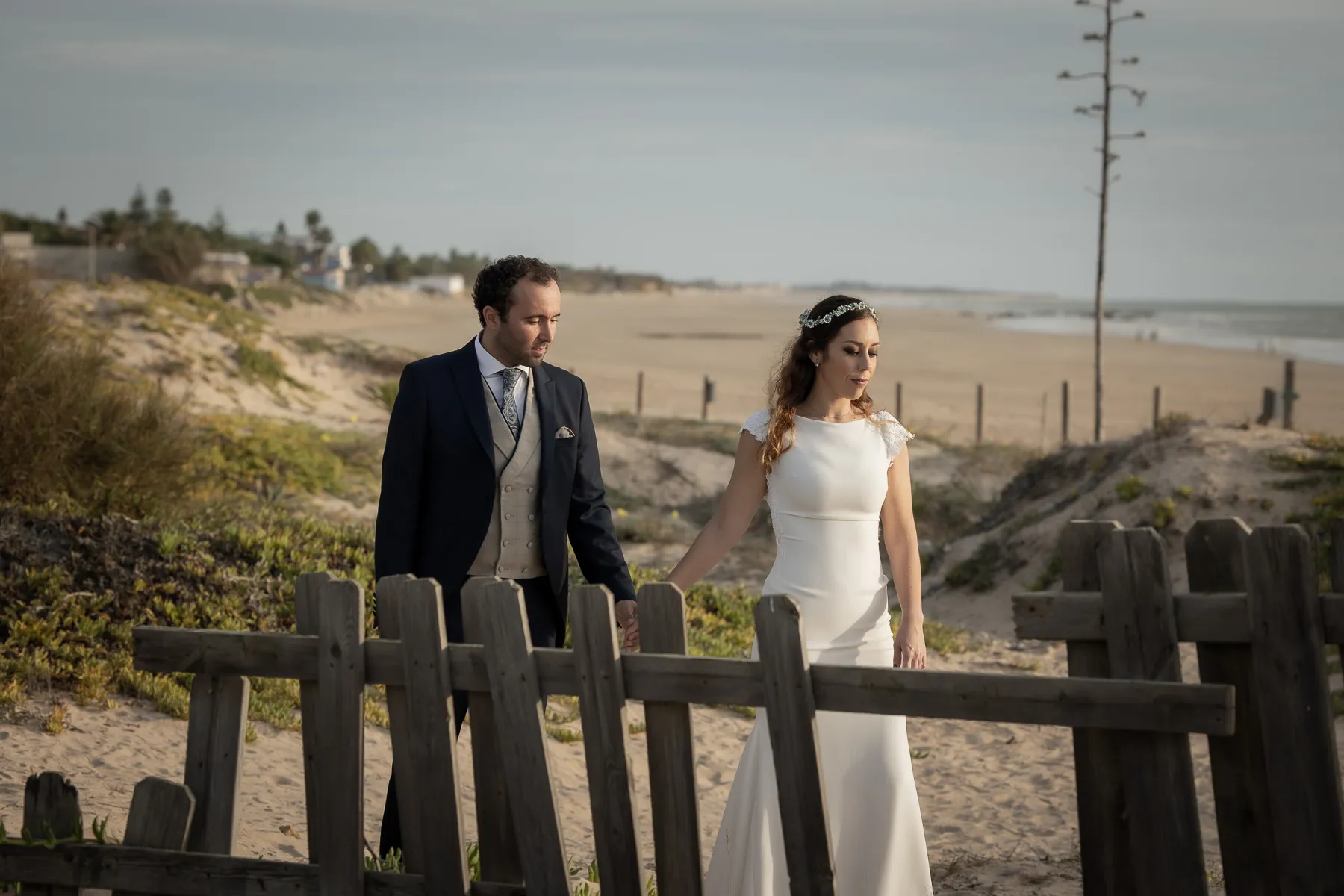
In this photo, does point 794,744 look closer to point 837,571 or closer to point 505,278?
point 837,571

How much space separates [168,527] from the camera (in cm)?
805

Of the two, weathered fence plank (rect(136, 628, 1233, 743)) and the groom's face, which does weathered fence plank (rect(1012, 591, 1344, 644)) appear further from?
the groom's face

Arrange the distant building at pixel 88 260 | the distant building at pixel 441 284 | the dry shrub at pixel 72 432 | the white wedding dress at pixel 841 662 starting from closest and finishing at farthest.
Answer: the white wedding dress at pixel 841 662
the dry shrub at pixel 72 432
the distant building at pixel 88 260
the distant building at pixel 441 284

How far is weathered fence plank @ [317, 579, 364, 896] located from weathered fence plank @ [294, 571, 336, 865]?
27mm

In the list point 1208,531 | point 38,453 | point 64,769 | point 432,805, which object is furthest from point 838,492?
point 38,453

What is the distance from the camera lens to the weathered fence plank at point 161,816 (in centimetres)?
364

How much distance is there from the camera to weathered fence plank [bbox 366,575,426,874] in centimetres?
344

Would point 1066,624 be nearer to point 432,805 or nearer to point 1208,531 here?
point 1208,531

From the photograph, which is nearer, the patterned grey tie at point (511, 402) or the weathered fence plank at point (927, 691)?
the weathered fence plank at point (927, 691)

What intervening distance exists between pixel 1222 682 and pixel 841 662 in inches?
49.3

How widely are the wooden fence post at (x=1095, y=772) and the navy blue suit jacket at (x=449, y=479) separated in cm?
170

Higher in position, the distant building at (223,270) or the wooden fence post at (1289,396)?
the distant building at (223,270)

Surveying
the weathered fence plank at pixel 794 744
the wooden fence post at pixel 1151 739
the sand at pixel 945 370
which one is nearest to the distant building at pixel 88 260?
the sand at pixel 945 370

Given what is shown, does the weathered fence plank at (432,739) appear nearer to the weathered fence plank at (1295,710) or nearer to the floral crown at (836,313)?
the floral crown at (836,313)
